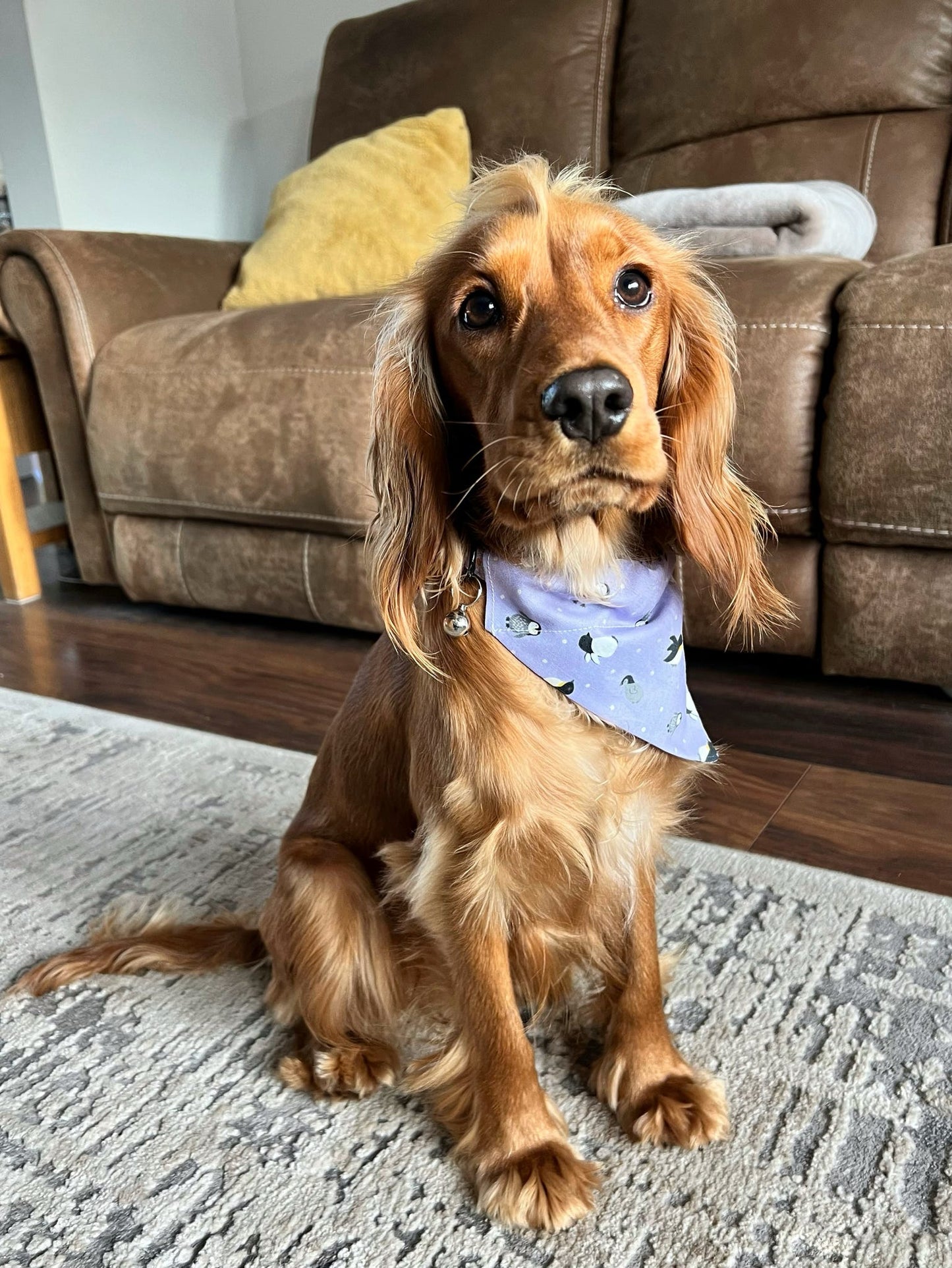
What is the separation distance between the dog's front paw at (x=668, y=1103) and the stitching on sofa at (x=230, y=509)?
4.96 feet

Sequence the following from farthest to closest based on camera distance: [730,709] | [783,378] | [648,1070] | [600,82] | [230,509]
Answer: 1. [600,82]
2. [230,509]
3. [730,709]
4. [783,378]
5. [648,1070]

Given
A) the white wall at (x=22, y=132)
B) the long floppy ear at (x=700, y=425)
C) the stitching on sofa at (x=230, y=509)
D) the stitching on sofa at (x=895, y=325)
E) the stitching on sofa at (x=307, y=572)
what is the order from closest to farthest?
1. the long floppy ear at (x=700, y=425)
2. the stitching on sofa at (x=895, y=325)
3. the stitching on sofa at (x=230, y=509)
4. the stitching on sofa at (x=307, y=572)
5. the white wall at (x=22, y=132)

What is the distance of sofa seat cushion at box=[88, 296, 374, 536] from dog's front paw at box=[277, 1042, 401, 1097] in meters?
1.30

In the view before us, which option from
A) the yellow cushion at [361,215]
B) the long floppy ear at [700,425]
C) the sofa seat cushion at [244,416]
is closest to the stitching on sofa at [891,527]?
the long floppy ear at [700,425]

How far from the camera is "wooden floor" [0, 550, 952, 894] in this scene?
1.55 meters

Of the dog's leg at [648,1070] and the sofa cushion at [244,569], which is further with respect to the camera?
the sofa cushion at [244,569]

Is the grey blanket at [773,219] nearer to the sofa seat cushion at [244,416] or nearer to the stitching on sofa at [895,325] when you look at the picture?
the stitching on sofa at [895,325]

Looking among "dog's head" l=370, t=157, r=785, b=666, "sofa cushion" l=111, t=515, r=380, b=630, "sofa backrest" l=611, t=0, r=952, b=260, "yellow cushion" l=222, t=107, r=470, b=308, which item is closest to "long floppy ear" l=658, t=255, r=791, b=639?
"dog's head" l=370, t=157, r=785, b=666

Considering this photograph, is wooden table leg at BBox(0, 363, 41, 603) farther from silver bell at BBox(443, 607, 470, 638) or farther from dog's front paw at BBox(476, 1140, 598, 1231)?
dog's front paw at BBox(476, 1140, 598, 1231)

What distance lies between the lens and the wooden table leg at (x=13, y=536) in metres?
3.03

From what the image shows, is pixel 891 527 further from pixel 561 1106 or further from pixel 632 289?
pixel 561 1106

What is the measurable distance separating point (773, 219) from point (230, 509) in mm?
1467

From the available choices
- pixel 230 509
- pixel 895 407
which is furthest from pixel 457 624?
pixel 230 509

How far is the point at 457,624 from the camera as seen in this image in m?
1.00
